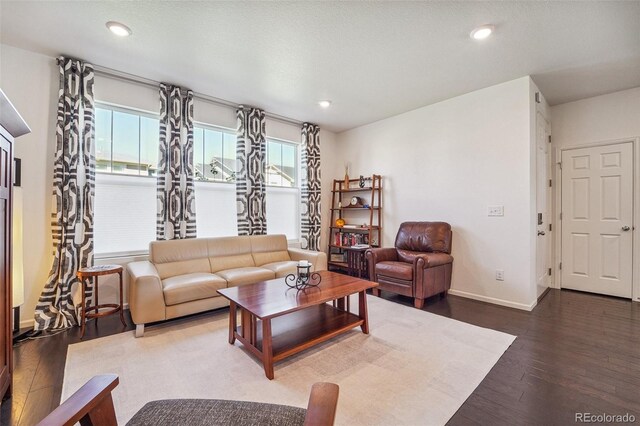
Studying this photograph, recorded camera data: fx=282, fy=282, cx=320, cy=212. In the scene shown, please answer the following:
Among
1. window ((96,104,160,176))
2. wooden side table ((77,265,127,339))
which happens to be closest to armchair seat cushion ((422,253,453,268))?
wooden side table ((77,265,127,339))

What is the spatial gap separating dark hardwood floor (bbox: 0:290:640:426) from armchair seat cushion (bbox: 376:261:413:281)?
1.63ft

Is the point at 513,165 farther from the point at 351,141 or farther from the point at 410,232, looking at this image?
the point at 351,141

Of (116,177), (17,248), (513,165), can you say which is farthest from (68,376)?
(513,165)

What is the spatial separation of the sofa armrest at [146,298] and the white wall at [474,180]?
3364 mm

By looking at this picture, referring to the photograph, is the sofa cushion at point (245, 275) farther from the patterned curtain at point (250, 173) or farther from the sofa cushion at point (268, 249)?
the patterned curtain at point (250, 173)

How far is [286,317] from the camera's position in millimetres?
2643

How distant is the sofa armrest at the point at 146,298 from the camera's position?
252 centimetres

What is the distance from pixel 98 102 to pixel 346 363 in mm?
3737

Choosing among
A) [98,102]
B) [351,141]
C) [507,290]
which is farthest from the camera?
[351,141]

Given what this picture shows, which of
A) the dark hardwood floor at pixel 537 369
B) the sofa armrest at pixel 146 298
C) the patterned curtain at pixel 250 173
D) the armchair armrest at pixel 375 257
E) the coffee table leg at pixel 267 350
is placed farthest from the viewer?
the patterned curtain at pixel 250 173

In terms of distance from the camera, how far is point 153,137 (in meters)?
3.59

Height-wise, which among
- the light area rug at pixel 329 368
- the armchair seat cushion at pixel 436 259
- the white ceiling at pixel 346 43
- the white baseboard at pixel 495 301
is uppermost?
the white ceiling at pixel 346 43

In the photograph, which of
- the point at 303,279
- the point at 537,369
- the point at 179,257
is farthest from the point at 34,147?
the point at 537,369

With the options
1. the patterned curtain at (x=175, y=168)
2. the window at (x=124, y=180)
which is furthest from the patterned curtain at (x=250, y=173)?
the window at (x=124, y=180)
